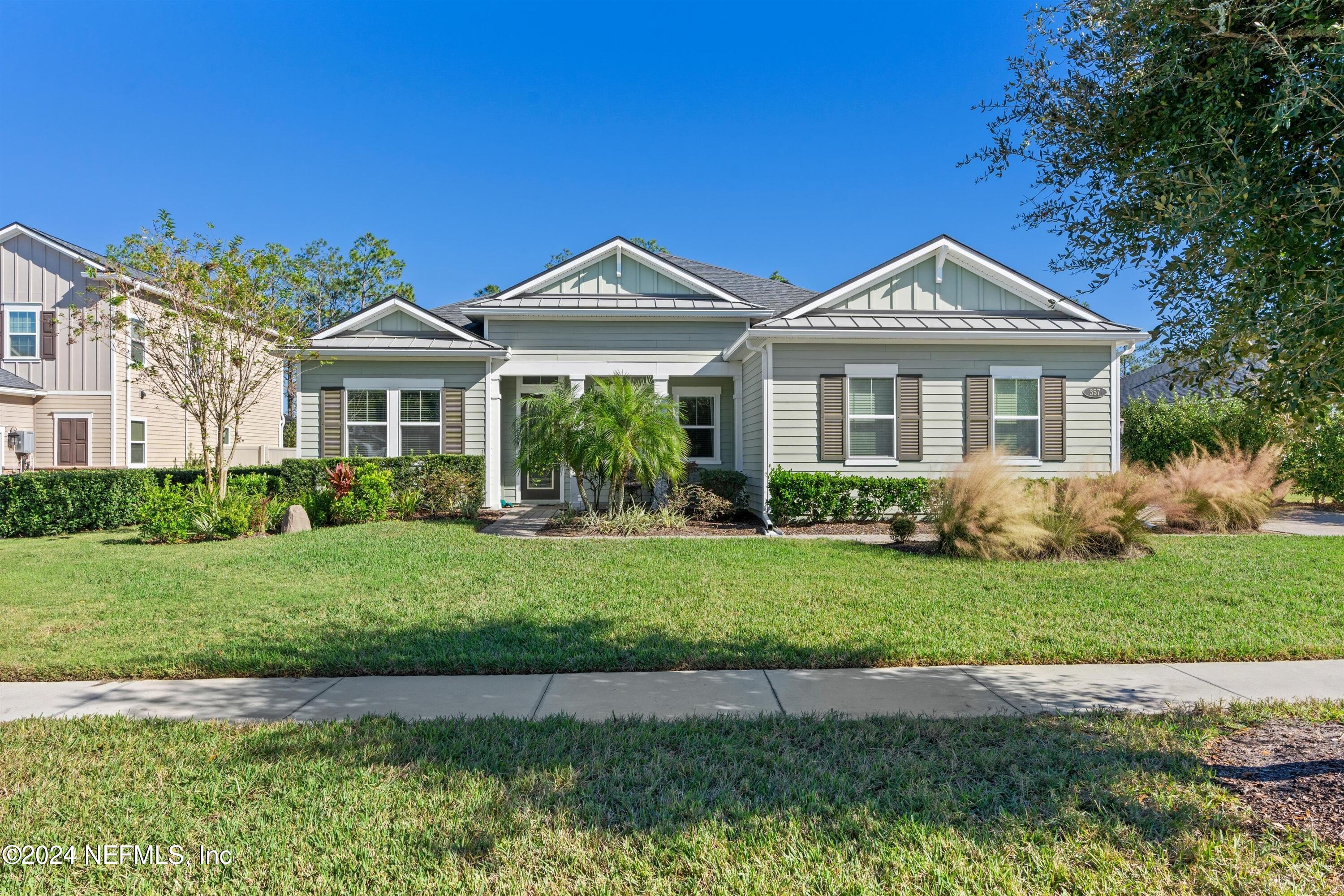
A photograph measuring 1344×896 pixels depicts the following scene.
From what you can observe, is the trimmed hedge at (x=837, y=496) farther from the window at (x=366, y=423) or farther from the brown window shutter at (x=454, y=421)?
the window at (x=366, y=423)

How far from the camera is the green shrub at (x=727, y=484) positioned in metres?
13.2

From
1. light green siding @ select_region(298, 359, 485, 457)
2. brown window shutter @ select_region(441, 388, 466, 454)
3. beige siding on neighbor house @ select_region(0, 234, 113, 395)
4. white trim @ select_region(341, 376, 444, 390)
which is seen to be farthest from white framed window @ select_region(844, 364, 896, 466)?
beige siding on neighbor house @ select_region(0, 234, 113, 395)

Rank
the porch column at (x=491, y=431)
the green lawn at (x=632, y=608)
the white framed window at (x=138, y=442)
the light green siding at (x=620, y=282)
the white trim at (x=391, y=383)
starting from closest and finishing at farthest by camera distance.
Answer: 1. the green lawn at (x=632, y=608)
2. the white trim at (x=391, y=383)
3. the porch column at (x=491, y=431)
4. the light green siding at (x=620, y=282)
5. the white framed window at (x=138, y=442)

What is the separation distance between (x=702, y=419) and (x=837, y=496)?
14.9 feet

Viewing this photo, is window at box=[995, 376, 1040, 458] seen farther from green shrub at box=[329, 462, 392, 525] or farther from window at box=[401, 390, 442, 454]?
green shrub at box=[329, 462, 392, 525]

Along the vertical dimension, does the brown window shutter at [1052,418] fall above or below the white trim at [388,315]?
below

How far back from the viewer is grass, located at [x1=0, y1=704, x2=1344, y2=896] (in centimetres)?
246

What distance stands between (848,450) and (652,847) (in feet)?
35.2

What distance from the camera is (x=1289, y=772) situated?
10.5ft

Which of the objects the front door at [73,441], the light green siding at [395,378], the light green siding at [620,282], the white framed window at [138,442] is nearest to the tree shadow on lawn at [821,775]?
the light green siding at [395,378]

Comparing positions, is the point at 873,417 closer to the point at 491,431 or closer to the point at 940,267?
the point at 940,267

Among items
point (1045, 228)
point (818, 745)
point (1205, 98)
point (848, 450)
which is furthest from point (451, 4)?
point (818, 745)

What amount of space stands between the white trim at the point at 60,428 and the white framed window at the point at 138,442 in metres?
0.79

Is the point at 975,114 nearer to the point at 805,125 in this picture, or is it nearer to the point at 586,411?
the point at 586,411
